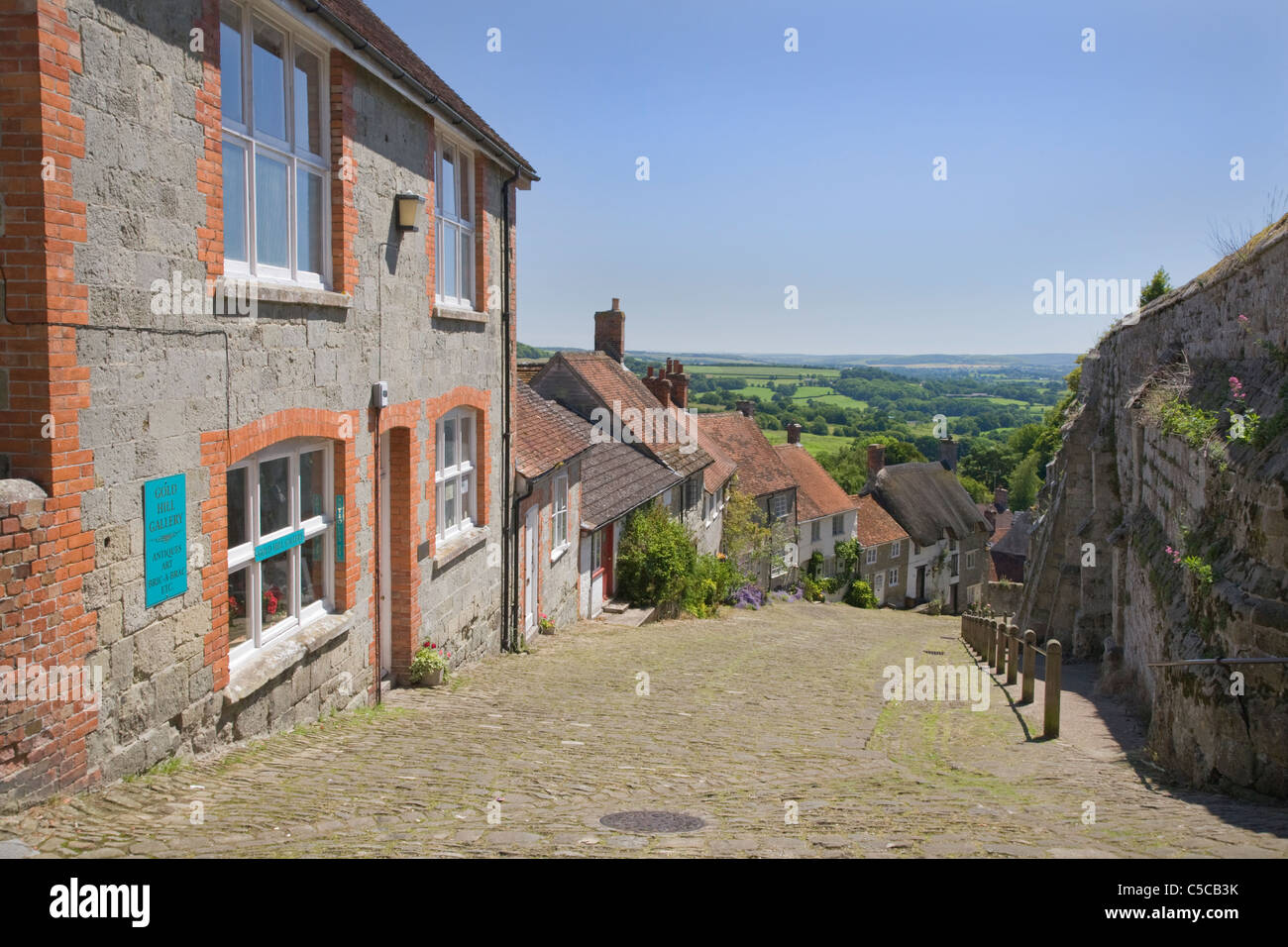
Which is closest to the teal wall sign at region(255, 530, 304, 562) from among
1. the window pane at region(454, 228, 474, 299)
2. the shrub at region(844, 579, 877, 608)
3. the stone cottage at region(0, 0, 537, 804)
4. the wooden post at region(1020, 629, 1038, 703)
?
the stone cottage at region(0, 0, 537, 804)

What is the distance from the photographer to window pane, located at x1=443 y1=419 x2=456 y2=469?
39.6 feet

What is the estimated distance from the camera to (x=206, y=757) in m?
6.60

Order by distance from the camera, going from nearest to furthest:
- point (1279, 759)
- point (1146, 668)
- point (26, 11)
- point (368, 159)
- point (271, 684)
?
point (26, 11), point (1279, 759), point (271, 684), point (368, 159), point (1146, 668)

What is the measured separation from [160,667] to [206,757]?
0.92m

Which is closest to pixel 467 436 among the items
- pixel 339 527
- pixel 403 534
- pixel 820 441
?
pixel 403 534

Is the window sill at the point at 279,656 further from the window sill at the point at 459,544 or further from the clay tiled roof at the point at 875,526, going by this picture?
the clay tiled roof at the point at 875,526

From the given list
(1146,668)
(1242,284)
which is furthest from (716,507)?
(1242,284)

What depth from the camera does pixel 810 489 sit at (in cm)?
4625

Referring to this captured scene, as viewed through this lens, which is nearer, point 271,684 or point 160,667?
point 160,667

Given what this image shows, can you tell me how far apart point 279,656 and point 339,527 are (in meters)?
1.54

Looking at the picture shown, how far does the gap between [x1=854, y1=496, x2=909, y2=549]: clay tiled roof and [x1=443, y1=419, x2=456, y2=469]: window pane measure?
38.3 m

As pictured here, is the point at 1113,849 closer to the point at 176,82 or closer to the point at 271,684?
the point at 271,684

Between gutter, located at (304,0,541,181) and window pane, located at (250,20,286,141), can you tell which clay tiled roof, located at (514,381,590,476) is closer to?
gutter, located at (304,0,541,181)
